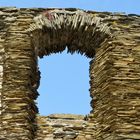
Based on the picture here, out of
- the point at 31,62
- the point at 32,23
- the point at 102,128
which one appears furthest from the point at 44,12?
the point at 102,128

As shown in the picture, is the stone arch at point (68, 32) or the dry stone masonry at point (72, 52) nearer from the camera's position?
the dry stone masonry at point (72, 52)

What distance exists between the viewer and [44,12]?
10773 mm

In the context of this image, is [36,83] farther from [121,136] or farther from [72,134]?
[121,136]

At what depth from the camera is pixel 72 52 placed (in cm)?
1091

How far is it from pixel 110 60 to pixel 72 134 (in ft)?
4.82

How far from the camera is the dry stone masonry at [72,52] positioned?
363 inches

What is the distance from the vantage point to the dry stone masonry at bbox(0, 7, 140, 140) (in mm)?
9211

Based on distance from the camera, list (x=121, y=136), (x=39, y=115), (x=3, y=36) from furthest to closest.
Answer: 1. (x=3, y=36)
2. (x=39, y=115)
3. (x=121, y=136)

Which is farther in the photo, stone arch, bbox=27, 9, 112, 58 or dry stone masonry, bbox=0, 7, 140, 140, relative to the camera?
stone arch, bbox=27, 9, 112, 58

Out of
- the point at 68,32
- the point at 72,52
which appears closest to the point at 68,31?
the point at 68,32

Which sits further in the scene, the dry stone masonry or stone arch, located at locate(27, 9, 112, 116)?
stone arch, located at locate(27, 9, 112, 116)

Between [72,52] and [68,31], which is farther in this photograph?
[72,52]

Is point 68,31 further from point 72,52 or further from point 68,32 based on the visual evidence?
point 72,52

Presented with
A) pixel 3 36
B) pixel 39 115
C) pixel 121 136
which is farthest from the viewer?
pixel 3 36
